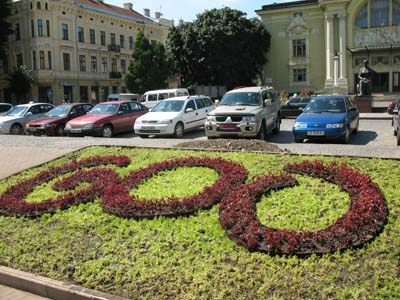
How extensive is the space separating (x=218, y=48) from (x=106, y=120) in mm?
33888

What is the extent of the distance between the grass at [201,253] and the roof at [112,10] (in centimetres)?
5419

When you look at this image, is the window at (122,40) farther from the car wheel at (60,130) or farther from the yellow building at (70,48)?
the car wheel at (60,130)

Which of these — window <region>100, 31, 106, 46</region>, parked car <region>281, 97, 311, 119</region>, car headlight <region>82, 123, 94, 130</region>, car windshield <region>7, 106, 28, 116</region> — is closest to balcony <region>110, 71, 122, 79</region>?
window <region>100, 31, 106, 46</region>

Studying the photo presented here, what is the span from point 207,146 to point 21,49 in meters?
48.3

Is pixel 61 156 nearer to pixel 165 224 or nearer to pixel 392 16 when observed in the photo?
pixel 165 224

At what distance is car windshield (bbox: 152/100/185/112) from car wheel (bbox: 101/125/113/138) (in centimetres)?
216

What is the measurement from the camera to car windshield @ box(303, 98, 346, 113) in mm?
14719

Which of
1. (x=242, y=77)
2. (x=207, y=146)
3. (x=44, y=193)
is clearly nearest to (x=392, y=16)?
(x=242, y=77)

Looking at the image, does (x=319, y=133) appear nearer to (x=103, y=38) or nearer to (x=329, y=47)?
(x=329, y=47)

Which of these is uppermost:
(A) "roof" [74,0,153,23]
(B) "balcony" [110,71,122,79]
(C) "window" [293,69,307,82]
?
(A) "roof" [74,0,153,23]

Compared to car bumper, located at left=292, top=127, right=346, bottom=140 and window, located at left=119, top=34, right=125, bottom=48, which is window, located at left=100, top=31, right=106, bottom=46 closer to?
window, located at left=119, top=34, right=125, bottom=48

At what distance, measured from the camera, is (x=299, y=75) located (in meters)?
55.3

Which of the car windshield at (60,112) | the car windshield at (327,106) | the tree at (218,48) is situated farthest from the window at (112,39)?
the car windshield at (327,106)

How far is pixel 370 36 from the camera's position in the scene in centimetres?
4972
